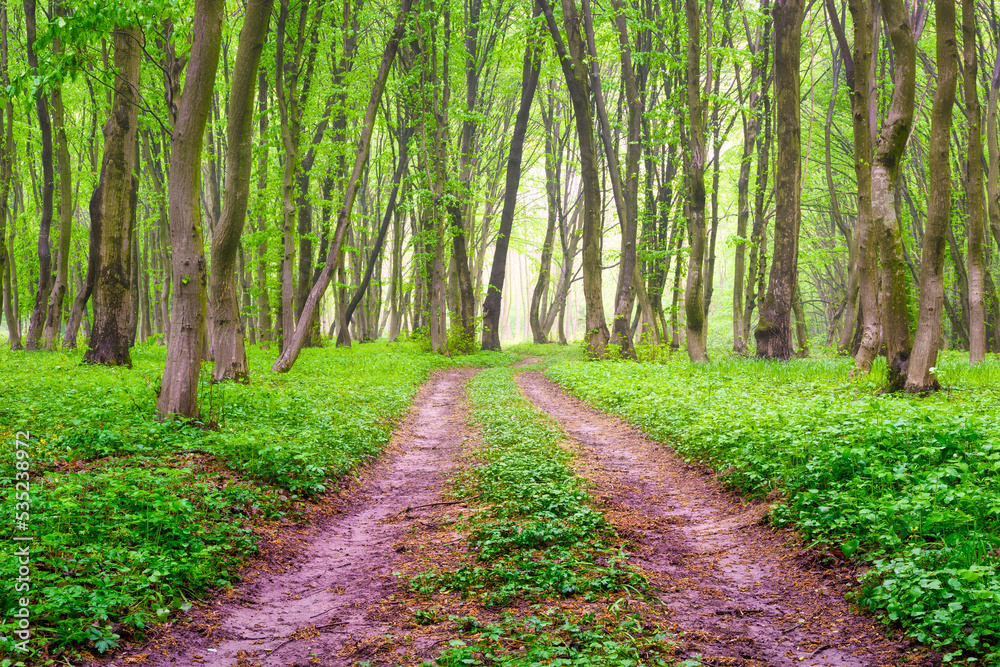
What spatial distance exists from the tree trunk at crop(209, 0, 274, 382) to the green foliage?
1721 millimetres

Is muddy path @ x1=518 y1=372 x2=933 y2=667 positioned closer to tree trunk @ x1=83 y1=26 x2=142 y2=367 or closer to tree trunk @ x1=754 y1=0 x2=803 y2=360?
tree trunk @ x1=754 y1=0 x2=803 y2=360

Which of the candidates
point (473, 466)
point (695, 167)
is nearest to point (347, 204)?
point (473, 466)

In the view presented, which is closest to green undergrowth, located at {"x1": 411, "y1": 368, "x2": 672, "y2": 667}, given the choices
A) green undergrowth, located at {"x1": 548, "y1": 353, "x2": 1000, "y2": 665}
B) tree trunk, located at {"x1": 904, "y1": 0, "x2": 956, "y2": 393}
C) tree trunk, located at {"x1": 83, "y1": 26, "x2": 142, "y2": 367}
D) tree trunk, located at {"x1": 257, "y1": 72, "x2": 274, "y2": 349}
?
green undergrowth, located at {"x1": 548, "y1": 353, "x2": 1000, "y2": 665}

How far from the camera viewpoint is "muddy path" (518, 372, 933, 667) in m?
3.32

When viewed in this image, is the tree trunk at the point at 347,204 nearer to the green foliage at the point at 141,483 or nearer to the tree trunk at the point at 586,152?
the green foliage at the point at 141,483

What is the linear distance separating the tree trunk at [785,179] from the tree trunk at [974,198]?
11.1 feet

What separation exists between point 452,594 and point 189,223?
5.81 m

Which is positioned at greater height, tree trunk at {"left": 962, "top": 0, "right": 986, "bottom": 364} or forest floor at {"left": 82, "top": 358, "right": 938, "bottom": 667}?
tree trunk at {"left": 962, "top": 0, "right": 986, "bottom": 364}

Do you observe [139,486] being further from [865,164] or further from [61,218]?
[61,218]

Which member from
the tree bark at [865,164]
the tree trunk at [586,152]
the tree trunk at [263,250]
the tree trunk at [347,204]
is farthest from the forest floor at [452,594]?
the tree trunk at [586,152]

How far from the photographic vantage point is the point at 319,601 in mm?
4262

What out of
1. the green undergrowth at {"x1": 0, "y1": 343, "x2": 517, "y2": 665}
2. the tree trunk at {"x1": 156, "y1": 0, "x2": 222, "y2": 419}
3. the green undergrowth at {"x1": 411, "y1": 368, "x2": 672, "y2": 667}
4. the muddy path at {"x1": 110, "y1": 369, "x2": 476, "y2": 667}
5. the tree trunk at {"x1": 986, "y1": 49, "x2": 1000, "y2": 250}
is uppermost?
the tree trunk at {"x1": 986, "y1": 49, "x2": 1000, "y2": 250}

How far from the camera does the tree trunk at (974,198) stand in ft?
42.7

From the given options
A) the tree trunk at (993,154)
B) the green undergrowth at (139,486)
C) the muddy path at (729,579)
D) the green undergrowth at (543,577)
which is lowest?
the muddy path at (729,579)
